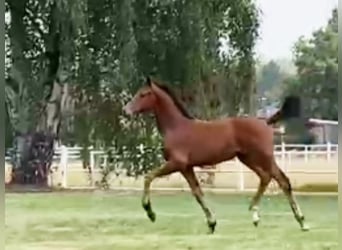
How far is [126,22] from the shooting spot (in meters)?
2.34

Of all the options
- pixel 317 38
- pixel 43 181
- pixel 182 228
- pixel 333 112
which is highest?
pixel 317 38

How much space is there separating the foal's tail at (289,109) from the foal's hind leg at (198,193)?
11.3 inches

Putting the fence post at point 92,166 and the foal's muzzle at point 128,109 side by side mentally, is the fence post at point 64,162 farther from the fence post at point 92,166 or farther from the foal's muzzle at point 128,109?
the foal's muzzle at point 128,109

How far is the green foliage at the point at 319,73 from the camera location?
2068 mm

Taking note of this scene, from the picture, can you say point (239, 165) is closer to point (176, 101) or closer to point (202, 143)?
point (202, 143)

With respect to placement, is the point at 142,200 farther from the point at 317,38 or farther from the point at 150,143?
the point at 317,38

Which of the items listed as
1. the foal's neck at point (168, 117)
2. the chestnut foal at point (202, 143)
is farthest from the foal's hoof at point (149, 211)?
the foal's neck at point (168, 117)

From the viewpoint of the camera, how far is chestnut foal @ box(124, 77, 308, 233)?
2234 mm

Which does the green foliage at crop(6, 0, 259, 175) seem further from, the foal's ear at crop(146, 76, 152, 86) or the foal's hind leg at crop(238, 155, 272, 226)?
the foal's hind leg at crop(238, 155, 272, 226)

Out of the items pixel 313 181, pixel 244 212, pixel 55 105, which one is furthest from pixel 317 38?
pixel 55 105

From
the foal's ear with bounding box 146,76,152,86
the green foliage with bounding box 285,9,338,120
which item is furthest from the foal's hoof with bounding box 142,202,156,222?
the green foliage with bounding box 285,9,338,120

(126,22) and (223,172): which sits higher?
(126,22)

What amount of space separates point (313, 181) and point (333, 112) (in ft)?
0.76

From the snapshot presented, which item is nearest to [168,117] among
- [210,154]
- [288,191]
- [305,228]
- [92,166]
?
[210,154]
